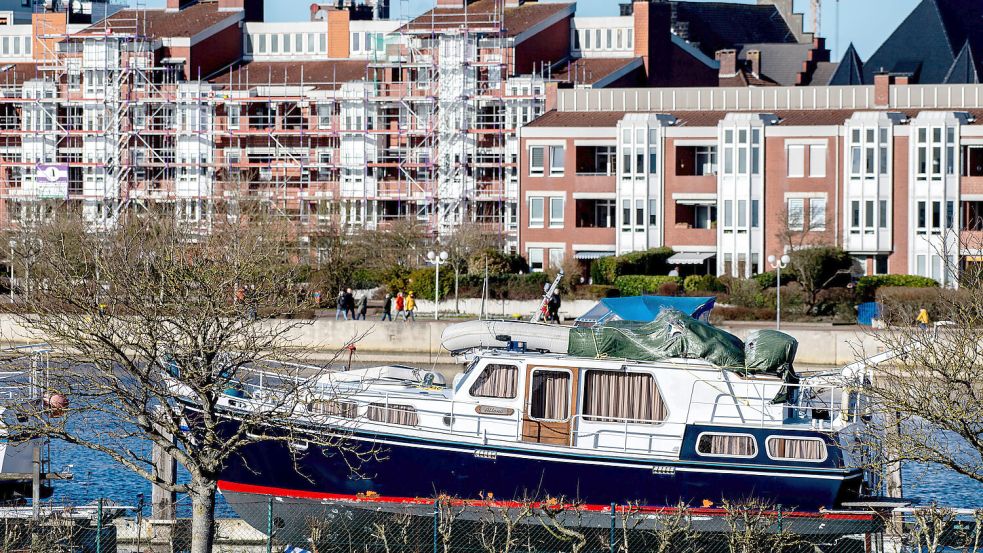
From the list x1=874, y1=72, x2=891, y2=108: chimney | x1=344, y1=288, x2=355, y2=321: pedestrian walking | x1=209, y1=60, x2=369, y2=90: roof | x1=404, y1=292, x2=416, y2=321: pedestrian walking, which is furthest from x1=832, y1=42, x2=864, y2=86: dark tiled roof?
x1=344, y1=288, x2=355, y2=321: pedestrian walking

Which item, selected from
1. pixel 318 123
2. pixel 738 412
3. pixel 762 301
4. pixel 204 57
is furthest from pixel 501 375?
pixel 204 57

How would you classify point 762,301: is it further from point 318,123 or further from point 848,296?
point 318,123

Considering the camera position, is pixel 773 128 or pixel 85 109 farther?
pixel 85 109

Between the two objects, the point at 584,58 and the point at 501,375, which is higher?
the point at 584,58

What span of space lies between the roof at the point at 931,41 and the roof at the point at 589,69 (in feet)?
70.8

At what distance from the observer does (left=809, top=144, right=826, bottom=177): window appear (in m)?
79.1

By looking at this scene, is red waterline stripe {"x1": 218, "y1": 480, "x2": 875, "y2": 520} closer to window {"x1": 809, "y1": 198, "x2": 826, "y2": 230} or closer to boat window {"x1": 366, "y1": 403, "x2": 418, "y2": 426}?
boat window {"x1": 366, "y1": 403, "x2": 418, "y2": 426}

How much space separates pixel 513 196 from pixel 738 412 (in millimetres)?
68978

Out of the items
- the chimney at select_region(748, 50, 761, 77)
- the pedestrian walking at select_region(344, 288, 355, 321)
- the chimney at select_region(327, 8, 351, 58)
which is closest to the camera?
the pedestrian walking at select_region(344, 288, 355, 321)

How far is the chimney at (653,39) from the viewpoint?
10506 centimetres

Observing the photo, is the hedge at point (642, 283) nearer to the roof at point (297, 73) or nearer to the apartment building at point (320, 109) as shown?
the apartment building at point (320, 109)

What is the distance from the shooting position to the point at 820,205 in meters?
78.8

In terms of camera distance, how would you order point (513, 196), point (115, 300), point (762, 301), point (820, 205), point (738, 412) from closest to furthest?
point (115, 300)
point (738, 412)
point (762, 301)
point (820, 205)
point (513, 196)

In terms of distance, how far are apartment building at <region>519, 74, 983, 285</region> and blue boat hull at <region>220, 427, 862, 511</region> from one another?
159 feet
